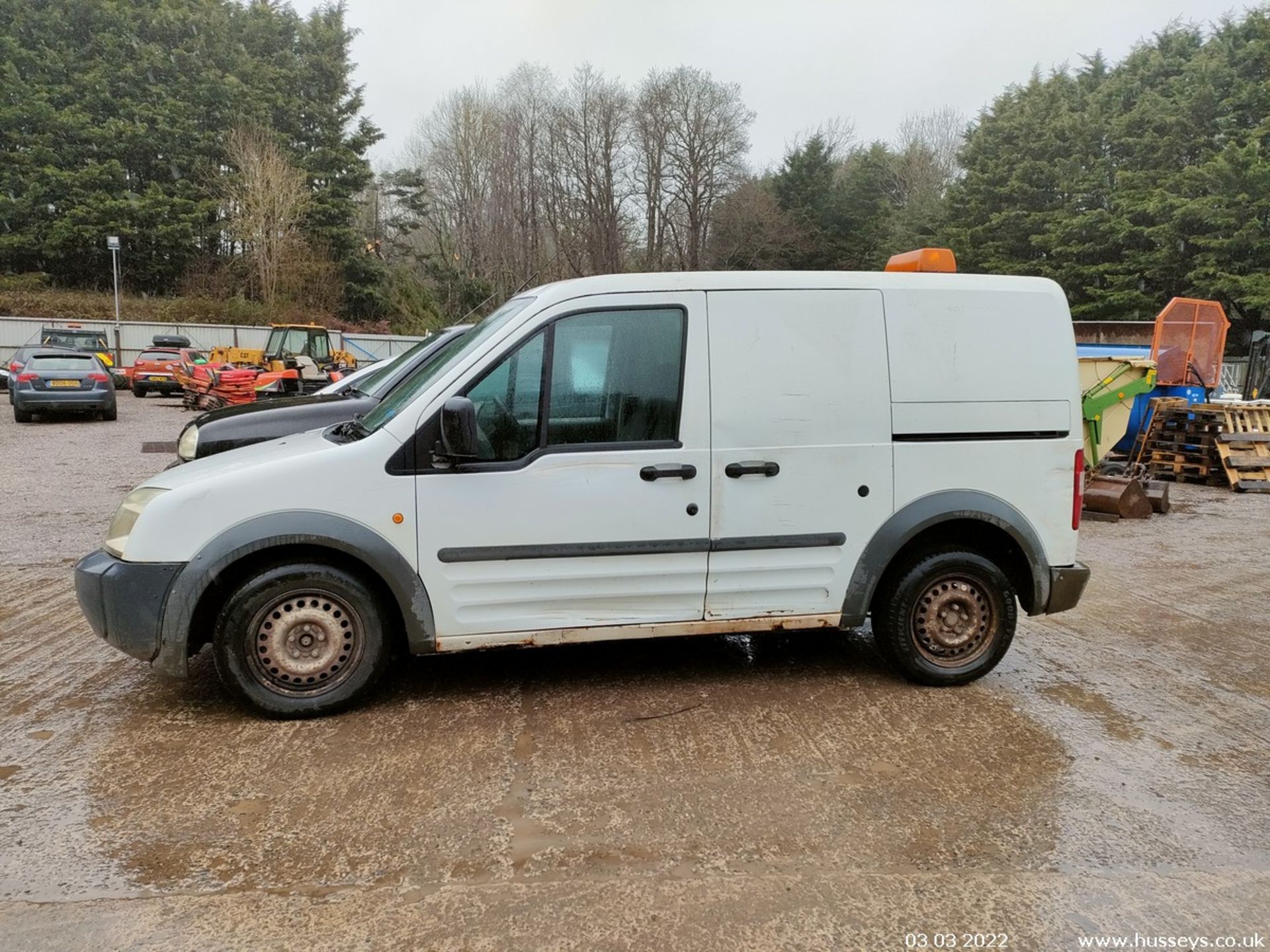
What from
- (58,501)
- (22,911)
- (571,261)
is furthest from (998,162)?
(22,911)

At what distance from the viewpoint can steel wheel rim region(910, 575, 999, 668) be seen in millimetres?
4500

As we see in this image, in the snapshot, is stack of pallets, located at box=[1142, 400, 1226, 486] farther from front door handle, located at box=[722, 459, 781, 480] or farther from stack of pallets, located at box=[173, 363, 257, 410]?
stack of pallets, located at box=[173, 363, 257, 410]

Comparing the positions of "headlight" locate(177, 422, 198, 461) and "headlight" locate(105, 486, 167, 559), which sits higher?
"headlight" locate(177, 422, 198, 461)

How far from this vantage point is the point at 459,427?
12.5 feet

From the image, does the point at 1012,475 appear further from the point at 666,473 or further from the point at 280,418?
the point at 280,418

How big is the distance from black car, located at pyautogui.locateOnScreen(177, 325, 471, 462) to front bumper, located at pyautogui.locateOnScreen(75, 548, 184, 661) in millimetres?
3107

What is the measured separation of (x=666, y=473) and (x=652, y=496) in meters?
0.13

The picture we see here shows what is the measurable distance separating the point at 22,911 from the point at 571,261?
129ft

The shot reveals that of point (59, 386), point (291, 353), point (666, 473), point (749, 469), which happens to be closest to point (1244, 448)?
point (749, 469)

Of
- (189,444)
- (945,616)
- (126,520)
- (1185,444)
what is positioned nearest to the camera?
(126,520)

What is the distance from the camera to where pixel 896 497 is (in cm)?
435

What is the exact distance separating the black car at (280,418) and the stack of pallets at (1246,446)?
36.6ft

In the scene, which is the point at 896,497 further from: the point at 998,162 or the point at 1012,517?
the point at 998,162

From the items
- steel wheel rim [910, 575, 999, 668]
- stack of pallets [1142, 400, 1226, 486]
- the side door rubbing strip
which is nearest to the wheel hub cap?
the side door rubbing strip
